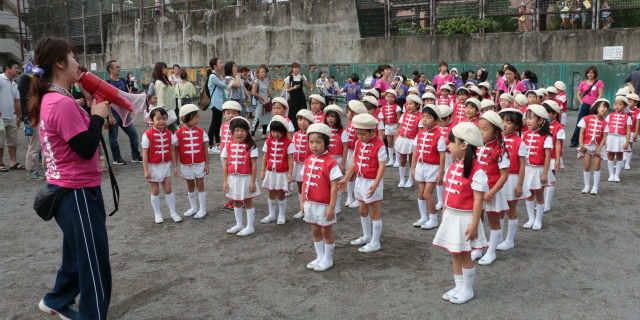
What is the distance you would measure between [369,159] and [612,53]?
16.4 metres

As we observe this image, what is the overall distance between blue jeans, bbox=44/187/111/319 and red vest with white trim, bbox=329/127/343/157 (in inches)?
174

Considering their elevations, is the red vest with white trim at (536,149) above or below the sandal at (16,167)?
above

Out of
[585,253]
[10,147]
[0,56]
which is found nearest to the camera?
[585,253]

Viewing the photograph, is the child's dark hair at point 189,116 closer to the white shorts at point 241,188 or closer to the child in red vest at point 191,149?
the child in red vest at point 191,149

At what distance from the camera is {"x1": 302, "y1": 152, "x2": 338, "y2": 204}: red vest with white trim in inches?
221

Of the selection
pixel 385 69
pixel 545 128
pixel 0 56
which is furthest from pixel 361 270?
pixel 0 56

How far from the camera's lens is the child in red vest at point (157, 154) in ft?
23.9

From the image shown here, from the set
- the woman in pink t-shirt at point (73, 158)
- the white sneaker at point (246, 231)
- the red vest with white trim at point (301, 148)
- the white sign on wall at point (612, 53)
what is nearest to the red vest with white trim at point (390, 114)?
the red vest with white trim at point (301, 148)

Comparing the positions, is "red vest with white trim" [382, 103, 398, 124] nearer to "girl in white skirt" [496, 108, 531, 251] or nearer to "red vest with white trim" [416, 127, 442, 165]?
"red vest with white trim" [416, 127, 442, 165]

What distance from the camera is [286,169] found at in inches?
284

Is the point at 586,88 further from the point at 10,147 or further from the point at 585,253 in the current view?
the point at 10,147

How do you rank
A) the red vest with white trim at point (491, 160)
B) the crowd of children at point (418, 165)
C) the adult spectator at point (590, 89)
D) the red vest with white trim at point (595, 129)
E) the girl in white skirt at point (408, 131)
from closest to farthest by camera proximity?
1. the crowd of children at point (418, 165)
2. the red vest with white trim at point (491, 160)
3. the red vest with white trim at point (595, 129)
4. the girl in white skirt at point (408, 131)
5. the adult spectator at point (590, 89)

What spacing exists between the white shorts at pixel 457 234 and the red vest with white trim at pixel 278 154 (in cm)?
292

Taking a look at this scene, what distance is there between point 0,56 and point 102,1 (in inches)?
464
